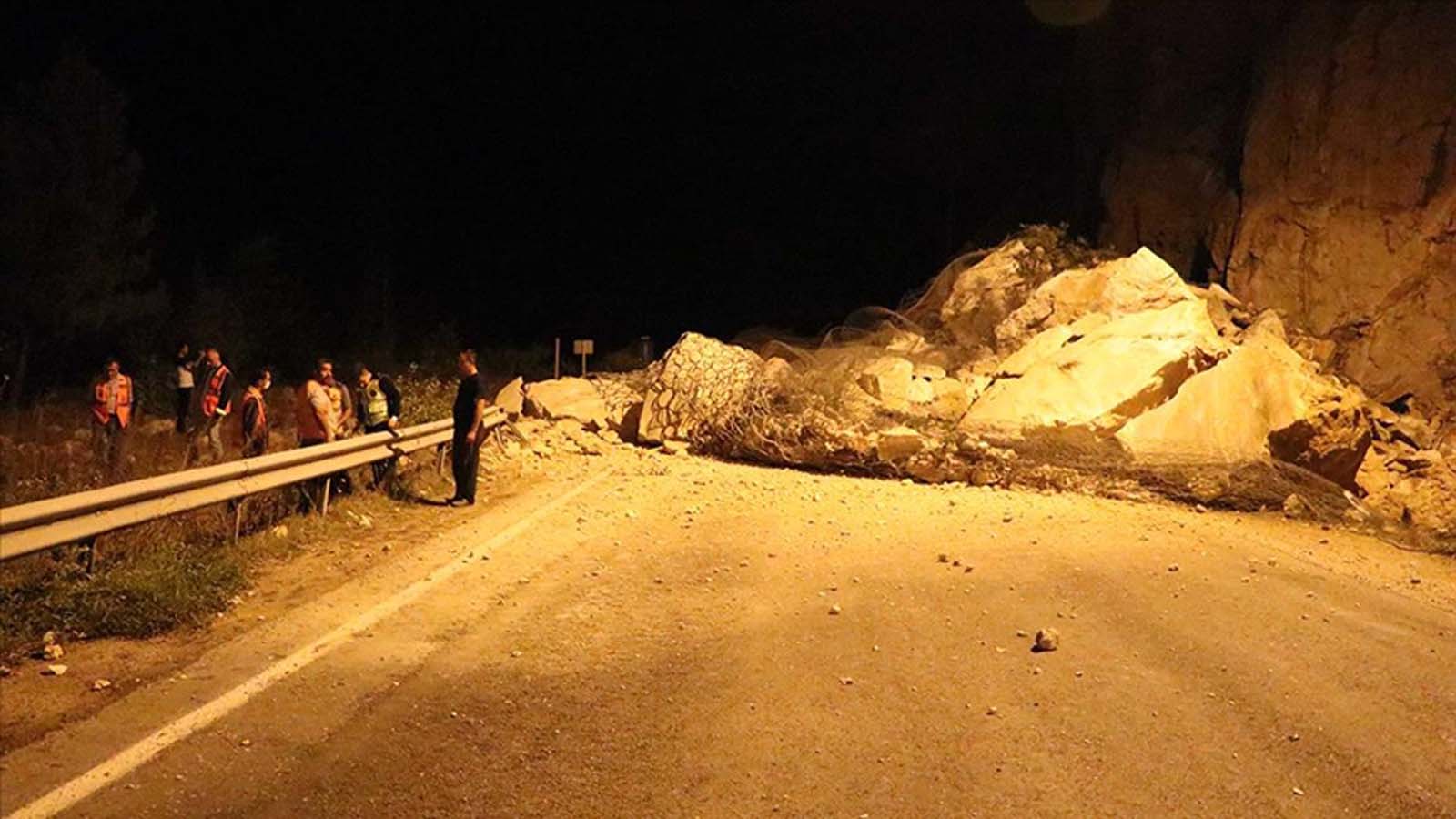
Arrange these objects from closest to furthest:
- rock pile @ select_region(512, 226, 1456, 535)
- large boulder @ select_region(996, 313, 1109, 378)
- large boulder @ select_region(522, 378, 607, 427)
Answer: rock pile @ select_region(512, 226, 1456, 535), large boulder @ select_region(996, 313, 1109, 378), large boulder @ select_region(522, 378, 607, 427)

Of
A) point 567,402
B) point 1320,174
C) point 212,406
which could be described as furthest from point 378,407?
point 1320,174

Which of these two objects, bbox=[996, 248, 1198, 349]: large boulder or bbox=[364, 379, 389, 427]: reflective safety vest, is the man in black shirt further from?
bbox=[996, 248, 1198, 349]: large boulder

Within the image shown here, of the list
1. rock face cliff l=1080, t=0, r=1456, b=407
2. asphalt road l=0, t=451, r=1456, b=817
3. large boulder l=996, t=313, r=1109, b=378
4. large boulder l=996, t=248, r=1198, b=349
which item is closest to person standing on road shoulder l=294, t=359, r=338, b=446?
asphalt road l=0, t=451, r=1456, b=817

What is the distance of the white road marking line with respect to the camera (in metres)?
4.06

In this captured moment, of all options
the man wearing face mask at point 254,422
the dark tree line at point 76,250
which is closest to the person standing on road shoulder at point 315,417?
the man wearing face mask at point 254,422

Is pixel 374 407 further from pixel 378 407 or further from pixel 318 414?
pixel 318 414

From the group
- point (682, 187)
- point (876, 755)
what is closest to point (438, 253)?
point (682, 187)

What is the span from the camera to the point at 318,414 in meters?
10.7

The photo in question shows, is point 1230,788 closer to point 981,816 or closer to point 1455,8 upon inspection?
point 981,816

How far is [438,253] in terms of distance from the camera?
170ft

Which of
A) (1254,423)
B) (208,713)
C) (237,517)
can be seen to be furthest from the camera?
(1254,423)

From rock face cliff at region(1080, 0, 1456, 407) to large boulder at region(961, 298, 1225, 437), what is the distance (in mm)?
3199

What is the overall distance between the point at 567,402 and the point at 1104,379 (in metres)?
9.13

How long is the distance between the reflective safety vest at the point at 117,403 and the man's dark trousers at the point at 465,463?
5.09 meters
